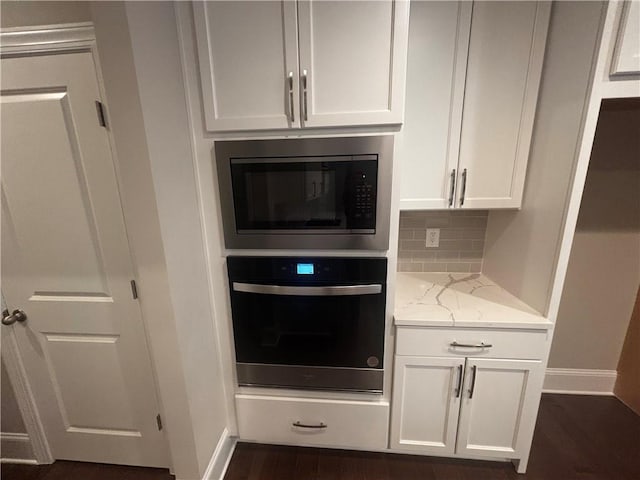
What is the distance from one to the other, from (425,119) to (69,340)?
202cm

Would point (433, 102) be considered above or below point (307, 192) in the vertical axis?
above

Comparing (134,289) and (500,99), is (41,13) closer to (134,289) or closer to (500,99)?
(134,289)

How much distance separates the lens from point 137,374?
136cm

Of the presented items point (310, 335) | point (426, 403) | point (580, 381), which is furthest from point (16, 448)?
point (580, 381)

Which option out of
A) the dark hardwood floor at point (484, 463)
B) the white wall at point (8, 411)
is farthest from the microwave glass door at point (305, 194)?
the white wall at point (8, 411)

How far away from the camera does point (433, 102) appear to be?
1.33 m

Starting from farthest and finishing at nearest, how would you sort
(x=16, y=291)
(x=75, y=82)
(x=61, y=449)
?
1. (x=61, y=449)
2. (x=16, y=291)
3. (x=75, y=82)

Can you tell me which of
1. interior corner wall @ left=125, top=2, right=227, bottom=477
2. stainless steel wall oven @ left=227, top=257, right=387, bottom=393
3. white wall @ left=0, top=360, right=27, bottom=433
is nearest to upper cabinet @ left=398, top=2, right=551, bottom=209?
stainless steel wall oven @ left=227, top=257, right=387, bottom=393

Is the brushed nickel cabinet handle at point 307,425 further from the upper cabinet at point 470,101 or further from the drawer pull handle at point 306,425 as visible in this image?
the upper cabinet at point 470,101

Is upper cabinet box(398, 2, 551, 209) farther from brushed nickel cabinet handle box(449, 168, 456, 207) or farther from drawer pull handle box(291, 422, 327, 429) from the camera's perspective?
drawer pull handle box(291, 422, 327, 429)

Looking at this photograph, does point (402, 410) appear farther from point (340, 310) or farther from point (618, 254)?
point (618, 254)

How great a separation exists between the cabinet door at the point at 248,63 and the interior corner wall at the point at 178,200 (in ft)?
0.40

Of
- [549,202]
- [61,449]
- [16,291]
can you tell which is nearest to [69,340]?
[16,291]

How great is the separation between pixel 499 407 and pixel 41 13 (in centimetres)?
253
